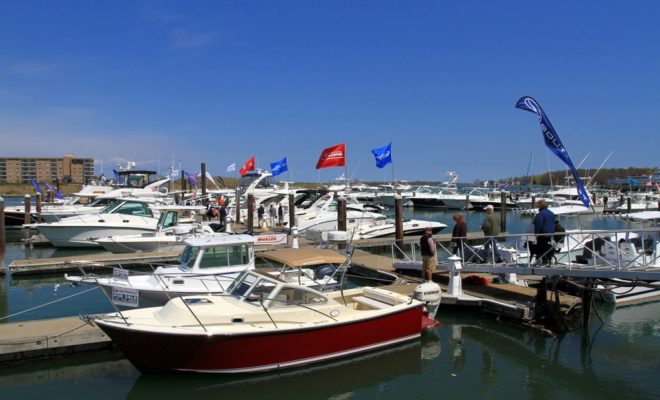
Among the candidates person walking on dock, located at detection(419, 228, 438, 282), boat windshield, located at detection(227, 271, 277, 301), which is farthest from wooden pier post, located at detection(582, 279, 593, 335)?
boat windshield, located at detection(227, 271, 277, 301)

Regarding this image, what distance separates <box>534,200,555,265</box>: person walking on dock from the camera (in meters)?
12.8

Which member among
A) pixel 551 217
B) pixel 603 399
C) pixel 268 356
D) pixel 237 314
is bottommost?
pixel 603 399

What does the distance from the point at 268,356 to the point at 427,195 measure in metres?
59.3

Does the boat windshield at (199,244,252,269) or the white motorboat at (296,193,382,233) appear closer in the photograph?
the boat windshield at (199,244,252,269)

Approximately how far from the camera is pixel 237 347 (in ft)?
30.8

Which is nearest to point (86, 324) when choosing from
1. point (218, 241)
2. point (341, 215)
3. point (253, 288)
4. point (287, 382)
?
point (253, 288)

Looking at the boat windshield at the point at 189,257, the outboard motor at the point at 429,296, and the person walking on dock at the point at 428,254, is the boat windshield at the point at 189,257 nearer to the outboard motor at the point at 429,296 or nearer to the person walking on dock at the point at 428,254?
the outboard motor at the point at 429,296

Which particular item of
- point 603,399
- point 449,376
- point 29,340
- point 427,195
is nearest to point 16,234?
point 29,340

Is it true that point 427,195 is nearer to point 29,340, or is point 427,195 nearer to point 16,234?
point 16,234

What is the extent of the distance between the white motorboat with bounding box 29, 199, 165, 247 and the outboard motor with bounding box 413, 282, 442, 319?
17340 millimetres

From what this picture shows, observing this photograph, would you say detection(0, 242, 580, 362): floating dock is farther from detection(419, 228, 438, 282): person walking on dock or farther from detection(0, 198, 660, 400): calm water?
detection(419, 228, 438, 282): person walking on dock

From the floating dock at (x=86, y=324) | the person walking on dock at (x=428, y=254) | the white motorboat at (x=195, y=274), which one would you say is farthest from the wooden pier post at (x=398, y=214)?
the white motorboat at (x=195, y=274)

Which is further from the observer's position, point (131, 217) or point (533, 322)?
point (131, 217)

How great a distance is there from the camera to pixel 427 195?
67375 mm
